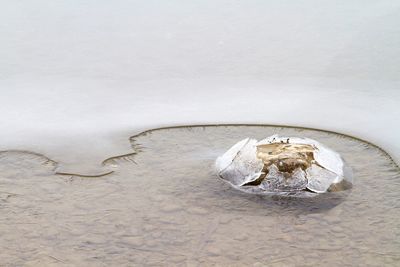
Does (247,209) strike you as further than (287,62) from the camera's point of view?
No

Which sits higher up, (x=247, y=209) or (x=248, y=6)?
(x=248, y=6)

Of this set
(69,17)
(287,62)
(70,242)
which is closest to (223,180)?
(70,242)

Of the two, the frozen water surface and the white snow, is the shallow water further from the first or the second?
the white snow

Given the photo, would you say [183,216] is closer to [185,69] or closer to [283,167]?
[283,167]

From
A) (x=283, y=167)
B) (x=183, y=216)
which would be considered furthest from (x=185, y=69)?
(x=183, y=216)

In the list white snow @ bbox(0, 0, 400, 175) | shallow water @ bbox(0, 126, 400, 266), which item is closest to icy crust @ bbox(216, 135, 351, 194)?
shallow water @ bbox(0, 126, 400, 266)

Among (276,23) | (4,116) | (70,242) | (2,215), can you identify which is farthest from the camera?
(276,23)

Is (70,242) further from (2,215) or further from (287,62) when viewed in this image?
(287,62)
